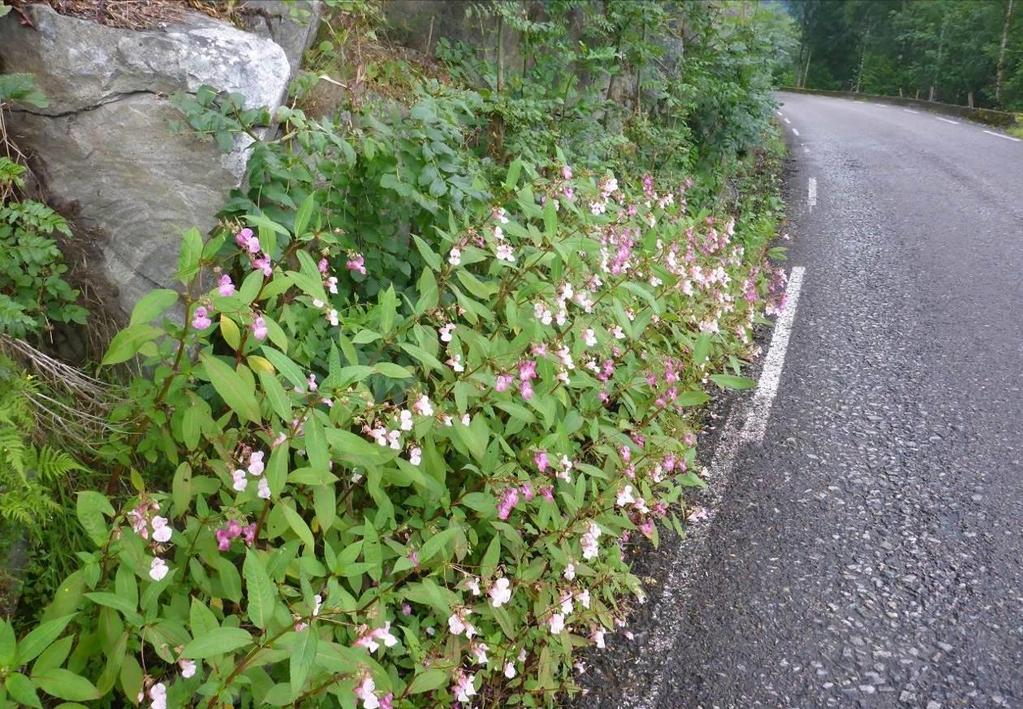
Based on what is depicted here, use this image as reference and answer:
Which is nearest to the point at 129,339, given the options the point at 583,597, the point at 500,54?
the point at 583,597

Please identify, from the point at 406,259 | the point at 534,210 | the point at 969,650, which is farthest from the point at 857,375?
the point at 406,259

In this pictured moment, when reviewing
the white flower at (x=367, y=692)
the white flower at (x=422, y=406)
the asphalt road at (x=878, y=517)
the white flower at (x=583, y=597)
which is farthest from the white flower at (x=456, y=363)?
the asphalt road at (x=878, y=517)

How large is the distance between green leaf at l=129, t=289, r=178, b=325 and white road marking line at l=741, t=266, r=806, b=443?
136 inches

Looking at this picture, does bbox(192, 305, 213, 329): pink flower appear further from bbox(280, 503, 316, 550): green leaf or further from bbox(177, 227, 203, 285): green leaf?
bbox(280, 503, 316, 550): green leaf

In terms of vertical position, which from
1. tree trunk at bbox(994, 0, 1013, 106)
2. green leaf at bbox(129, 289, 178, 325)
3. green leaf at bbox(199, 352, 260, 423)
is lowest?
green leaf at bbox(199, 352, 260, 423)

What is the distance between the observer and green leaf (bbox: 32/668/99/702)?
5.62 feet

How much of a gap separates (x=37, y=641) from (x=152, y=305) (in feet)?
2.88

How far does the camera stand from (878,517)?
12.4 ft

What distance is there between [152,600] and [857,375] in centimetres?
478

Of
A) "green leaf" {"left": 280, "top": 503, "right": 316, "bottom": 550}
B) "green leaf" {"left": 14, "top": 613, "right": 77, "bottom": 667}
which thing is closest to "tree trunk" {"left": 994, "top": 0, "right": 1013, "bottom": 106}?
"green leaf" {"left": 280, "top": 503, "right": 316, "bottom": 550}

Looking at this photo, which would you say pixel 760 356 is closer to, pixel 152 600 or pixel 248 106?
pixel 248 106

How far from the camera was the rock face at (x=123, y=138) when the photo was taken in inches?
126

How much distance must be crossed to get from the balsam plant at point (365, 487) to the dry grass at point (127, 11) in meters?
1.24

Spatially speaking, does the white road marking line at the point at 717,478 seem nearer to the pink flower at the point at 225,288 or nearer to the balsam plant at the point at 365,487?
the balsam plant at the point at 365,487
